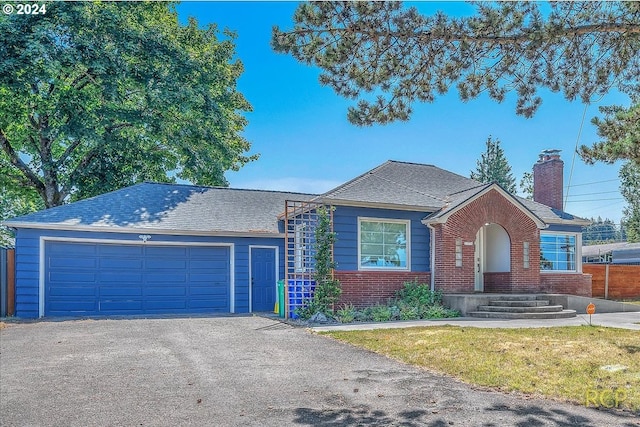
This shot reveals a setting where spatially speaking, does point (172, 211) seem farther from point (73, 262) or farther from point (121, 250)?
point (73, 262)

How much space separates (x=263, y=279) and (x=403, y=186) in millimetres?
5713

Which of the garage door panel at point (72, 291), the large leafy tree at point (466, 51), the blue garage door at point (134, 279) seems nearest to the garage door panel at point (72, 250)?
the blue garage door at point (134, 279)

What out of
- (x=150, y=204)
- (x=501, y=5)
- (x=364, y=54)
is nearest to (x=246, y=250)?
(x=150, y=204)

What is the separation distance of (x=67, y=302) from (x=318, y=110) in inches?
373

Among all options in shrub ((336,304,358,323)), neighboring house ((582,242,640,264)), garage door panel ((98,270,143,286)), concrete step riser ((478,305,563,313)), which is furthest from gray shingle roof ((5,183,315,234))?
neighboring house ((582,242,640,264))

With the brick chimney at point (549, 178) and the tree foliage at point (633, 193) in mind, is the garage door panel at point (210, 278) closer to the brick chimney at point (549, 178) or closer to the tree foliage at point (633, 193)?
the brick chimney at point (549, 178)

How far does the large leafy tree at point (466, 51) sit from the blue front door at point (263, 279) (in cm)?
945

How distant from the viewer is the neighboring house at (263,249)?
536 inches

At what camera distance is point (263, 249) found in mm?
16094

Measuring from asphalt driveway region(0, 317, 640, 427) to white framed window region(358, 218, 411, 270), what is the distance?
16.7 feet

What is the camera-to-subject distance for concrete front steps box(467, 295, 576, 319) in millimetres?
13031

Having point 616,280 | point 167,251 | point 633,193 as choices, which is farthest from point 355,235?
point 633,193

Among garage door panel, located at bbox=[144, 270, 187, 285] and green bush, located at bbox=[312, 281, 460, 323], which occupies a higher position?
garage door panel, located at bbox=[144, 270, 187, 285]

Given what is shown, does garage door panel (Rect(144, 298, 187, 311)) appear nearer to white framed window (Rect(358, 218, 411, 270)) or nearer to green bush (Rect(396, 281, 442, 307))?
white framed window (Rect(358, 218, 411, 270))
